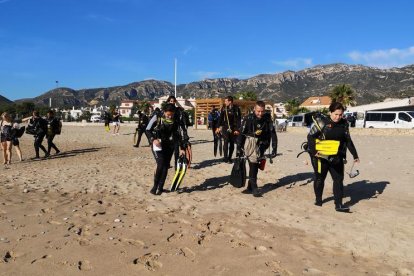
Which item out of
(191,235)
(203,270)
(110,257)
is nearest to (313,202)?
(191,235)

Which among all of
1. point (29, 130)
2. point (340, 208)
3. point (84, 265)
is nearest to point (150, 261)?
point (84, 265)

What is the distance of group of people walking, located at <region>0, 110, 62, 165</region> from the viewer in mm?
12273

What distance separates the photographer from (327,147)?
20.6 ft

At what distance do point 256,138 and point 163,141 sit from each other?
1.72 m

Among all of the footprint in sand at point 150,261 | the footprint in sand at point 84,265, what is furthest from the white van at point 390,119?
the footprint in sand at point 84,265

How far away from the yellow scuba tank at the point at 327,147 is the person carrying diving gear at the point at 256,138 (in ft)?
3.42

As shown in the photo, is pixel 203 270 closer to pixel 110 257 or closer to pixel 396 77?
pixel 110 257

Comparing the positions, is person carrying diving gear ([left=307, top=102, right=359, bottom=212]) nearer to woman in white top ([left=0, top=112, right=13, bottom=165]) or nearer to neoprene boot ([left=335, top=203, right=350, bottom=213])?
neoprene boot ([left=335, top=203, right=350, bottom=213])

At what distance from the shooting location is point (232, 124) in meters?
10.8

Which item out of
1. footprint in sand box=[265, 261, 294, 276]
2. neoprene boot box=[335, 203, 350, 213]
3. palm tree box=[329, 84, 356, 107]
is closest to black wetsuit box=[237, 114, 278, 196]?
neoprene boot box=[335, 203, 350, 213]

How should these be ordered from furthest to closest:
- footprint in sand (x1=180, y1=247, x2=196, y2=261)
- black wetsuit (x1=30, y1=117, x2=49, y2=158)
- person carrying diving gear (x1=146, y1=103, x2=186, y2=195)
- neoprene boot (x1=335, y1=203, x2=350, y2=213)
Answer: black wetsuit (x1=30, y1=117, x2=49, y2=158) < person carrying diving gear (x1=146, y1=103, x2=186, y2=195) < neoprene boot (x1=335, y1=203, x2=350, y2=213) < footprint in sand (x1=180, y1=247, x2=196, y2=261)

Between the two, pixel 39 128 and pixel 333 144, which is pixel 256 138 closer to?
pixel 333 144

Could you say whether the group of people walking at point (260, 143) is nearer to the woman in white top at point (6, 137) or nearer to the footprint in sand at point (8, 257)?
the footprint in sand at point (8, 257)

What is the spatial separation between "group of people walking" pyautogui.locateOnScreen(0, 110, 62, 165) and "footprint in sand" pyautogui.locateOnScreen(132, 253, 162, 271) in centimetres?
966
